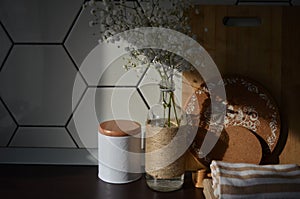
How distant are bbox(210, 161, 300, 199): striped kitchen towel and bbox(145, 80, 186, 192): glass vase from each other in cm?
9

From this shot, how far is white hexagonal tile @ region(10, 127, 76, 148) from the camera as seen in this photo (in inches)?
45.8

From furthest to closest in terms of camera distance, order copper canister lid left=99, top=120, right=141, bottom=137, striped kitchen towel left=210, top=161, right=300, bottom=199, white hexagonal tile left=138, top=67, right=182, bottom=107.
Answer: white hexagonal tile left=138, top=67, right=182, bottom=107, copper canister lid left=99, top=120, right=141, bottom=137, striped kitchen towel left=210, top=161, right=300, bottom=199

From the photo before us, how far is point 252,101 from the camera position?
1.06 m

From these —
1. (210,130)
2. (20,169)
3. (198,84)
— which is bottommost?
(20,169)

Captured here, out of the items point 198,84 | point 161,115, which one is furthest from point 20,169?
point 198,84

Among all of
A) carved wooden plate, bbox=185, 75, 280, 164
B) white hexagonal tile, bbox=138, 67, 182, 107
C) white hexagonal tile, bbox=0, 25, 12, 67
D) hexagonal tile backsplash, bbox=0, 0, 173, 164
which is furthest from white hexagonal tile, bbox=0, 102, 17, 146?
carved wooden plate, bbox=185, 75, 280, 164

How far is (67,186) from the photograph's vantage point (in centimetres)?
103

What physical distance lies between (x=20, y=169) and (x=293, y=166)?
0.65 meters

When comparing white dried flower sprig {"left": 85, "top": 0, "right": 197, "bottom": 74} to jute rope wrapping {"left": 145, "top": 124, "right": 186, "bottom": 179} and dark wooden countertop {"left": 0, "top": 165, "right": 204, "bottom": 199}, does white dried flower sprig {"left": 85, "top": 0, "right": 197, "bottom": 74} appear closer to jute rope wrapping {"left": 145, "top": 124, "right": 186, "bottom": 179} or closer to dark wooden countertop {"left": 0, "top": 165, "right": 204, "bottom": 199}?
jute rope wrapping {"left": 145, "top": 124, "right": 186, "bottom": 179}

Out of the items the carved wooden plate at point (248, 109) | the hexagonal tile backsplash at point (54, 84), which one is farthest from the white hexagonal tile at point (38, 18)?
the carved wooden plate at point (248, 109)

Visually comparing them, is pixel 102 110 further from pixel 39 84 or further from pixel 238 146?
pixel 238 146

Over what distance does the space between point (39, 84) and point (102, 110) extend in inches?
6.7

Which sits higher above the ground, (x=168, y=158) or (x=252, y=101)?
(x=252, y=101)

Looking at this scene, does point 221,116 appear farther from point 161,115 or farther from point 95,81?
point 95,81
